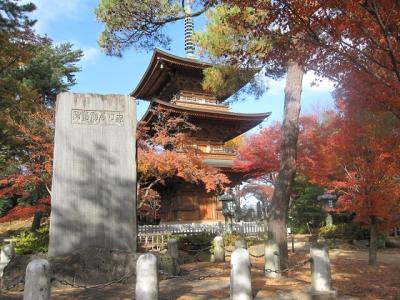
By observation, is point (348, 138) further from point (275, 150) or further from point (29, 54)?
point (29, 54)

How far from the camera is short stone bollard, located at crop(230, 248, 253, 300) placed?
17.6 ft

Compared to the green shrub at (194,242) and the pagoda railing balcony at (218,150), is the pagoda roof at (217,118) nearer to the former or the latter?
the pagoda railing balcony at (218,150)

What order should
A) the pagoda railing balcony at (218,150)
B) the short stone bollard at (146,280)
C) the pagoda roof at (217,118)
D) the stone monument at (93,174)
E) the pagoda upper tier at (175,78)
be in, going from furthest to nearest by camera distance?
the pagoda railing balcony at (218,150)
the pagoda upper tier at (175,78)
the pagoda roof at (217,118)
the stone monument at (93,174)
the short stone bollard at (146,280)

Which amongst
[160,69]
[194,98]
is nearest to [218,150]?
[194,98]

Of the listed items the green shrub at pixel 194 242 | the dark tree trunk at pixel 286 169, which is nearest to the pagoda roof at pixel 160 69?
the green shrub at pixel 194 242

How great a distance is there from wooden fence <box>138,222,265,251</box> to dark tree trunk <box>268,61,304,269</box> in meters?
7.38

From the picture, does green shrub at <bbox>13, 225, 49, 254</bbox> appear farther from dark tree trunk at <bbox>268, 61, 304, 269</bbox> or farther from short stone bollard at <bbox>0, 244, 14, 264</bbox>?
dark tree trunk at <bbox>268, 61, 304, 269</bbox>

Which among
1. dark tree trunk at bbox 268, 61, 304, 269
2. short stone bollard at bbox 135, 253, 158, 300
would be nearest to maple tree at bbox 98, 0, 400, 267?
dark tree trunk at bbox 268, 61, 304, 269

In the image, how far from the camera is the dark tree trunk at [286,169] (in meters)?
9.52

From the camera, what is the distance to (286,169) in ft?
32.1

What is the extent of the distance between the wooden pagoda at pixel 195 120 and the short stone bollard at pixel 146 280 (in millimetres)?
15928

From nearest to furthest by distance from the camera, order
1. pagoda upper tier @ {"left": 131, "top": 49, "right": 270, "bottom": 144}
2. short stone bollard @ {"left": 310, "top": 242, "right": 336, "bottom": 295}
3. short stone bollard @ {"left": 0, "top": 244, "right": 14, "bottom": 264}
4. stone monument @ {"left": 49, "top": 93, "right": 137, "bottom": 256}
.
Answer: short stone bollard @ {"left": 310, "top": 242, "right": 336, "bottom": 295}
stone monument @ {"left": 49, "top": 93, "right": 137, "bottom": 256}
short stone bollard @ {"left": 0, "top": 244, "right": 14, "bottom": 264}
pagoda upper tier @ {"left": 131, "top": 49, "right": 270, "bottom": 144}

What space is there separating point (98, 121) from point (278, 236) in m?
5.03

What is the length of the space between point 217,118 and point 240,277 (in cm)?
1736
